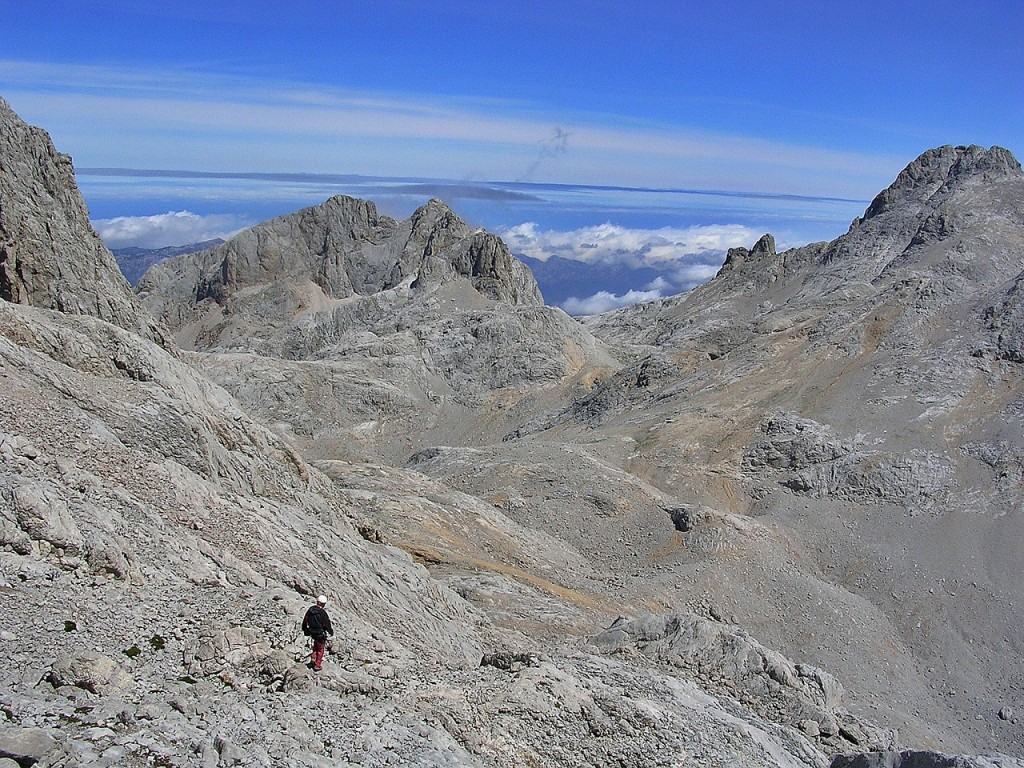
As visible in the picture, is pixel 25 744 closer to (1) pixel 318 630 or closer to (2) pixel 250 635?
(2) pixel 250 635

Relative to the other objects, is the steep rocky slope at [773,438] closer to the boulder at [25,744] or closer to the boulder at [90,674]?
the boulder at [90,674]

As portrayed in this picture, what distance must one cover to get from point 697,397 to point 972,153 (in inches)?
2727

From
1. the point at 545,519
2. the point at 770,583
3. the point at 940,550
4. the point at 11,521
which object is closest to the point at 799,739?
the point at 11,521

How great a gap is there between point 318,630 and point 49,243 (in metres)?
32.6

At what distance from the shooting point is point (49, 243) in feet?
135

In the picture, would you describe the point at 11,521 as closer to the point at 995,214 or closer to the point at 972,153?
the point at 995,214

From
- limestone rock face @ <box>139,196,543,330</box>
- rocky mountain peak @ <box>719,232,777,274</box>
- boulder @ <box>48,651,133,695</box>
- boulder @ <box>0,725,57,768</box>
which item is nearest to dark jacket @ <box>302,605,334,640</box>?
boulder @ <box>48,651,133,695</box>

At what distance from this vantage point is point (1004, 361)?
65.4 m

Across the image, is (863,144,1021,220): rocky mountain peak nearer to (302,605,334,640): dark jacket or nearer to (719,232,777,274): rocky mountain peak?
(719,232,777,274): rocky mountain peak

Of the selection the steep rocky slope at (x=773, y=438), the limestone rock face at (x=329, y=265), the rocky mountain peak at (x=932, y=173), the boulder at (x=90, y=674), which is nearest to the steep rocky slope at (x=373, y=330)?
the limestone rock face at (x=329, y=265)

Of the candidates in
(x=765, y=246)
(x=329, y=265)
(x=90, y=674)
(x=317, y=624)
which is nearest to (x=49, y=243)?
(x=317, y=624)

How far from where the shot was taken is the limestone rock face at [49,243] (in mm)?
38938

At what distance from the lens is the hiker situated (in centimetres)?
1677

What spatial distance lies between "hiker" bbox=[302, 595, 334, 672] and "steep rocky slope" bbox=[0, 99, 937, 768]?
407 millimetres
